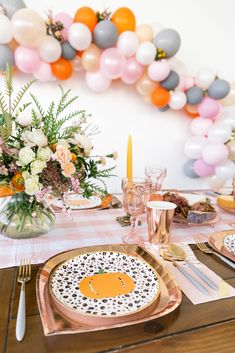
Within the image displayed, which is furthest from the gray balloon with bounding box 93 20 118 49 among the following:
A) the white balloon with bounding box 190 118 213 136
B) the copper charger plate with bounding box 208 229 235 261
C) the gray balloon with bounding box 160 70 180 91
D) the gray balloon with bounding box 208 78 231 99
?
the copper charger plate with bounding box 208 229 235 261

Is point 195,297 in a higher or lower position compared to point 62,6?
lower

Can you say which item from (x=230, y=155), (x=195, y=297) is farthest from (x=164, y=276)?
(x=230, y=155)

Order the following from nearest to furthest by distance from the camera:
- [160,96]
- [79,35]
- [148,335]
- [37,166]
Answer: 1. [148,335]
2. [37,166]
3. [79,35]
4. [160,96]

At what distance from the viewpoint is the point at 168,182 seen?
9.54 feet

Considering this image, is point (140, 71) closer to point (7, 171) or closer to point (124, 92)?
point (124, 92)

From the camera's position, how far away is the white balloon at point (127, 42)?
204 cm

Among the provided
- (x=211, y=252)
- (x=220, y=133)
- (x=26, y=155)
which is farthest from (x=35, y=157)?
(x=220, y=133)

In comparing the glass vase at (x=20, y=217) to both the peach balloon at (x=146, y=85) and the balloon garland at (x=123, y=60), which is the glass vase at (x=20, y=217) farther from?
the peach balloon at (x=146, y=85)

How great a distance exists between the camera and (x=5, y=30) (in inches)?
71.6

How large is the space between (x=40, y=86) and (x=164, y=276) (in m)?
2.19

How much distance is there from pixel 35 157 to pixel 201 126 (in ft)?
7.01

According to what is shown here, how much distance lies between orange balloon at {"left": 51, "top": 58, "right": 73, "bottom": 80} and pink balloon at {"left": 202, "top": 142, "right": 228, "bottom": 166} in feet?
4.29

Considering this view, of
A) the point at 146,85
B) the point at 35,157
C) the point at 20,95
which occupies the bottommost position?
the point at 35,157

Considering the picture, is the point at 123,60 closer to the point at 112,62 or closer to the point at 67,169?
the point at 112,62
